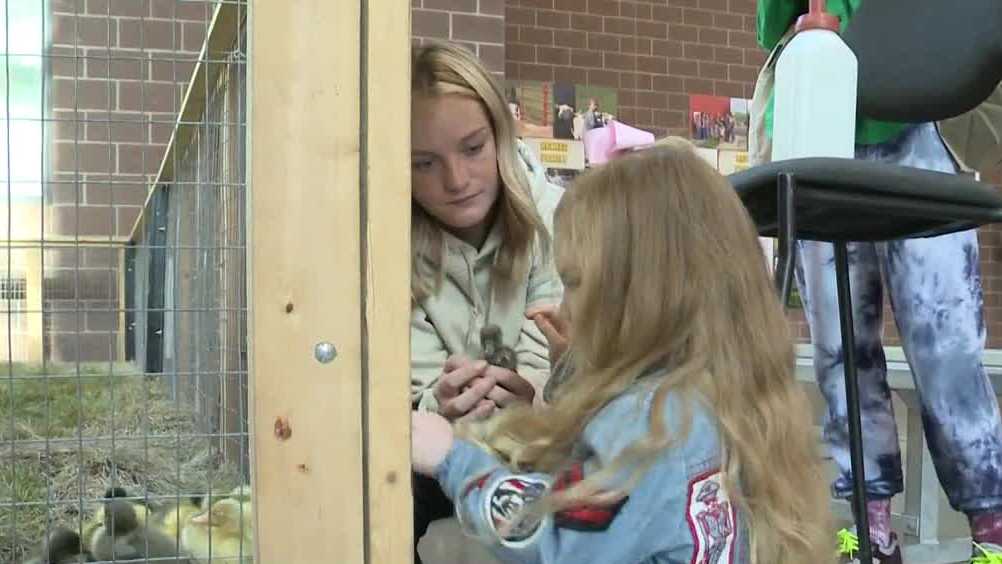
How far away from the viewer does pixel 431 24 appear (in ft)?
11.5

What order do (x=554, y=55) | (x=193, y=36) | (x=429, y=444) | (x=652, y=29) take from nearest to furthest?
1. (x=429, y=444)
2. (x=193, y=36)
3. (x=554, y=55)
4. (x=652, y=29)

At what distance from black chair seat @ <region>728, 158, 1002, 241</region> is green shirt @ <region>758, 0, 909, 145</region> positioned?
47 cm

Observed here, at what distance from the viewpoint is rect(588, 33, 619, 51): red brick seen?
496 centimetres

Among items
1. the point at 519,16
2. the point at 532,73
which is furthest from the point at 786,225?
the point at 519,16

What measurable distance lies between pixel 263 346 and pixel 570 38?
4302mm

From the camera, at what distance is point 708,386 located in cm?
100

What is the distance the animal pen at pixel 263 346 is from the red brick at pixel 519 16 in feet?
10.2

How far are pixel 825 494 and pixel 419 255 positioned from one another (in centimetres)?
66

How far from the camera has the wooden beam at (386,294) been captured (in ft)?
2.85

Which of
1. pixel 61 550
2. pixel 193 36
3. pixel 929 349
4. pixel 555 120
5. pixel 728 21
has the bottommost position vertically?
pixel 61 550

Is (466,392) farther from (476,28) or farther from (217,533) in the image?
(476,28)

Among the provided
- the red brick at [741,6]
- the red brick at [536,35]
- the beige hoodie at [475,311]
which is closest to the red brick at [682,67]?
the red brick at [741,6]

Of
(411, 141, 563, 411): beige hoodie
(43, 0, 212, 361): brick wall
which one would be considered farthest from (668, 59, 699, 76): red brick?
(411, 141, 563, 411): beige hoodie

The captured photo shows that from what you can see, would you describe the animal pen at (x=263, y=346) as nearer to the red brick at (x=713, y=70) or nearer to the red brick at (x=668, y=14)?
the red brick at (x=668, y=14)
